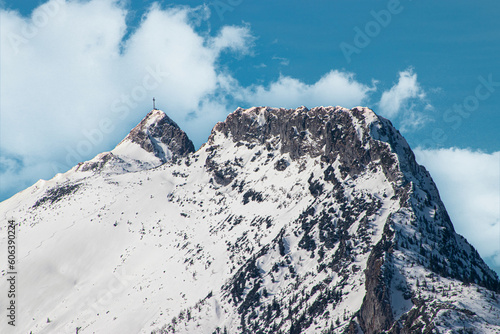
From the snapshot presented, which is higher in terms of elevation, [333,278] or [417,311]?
[333,278]

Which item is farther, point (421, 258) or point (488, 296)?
point (421, 258)

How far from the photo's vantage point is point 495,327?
159000 mm

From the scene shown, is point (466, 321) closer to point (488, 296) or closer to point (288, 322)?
point (488, 296)

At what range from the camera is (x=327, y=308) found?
7407 inches

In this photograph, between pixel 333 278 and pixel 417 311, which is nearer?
pixel 417 311

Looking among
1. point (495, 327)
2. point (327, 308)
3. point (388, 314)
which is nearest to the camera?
point (495, 327)

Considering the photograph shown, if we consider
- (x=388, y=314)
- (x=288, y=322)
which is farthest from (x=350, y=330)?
(x=288, y=322)

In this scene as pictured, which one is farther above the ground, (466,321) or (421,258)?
(421,258)

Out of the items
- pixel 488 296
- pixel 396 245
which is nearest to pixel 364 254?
pixel 396 245

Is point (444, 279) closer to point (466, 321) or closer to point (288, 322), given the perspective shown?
point (466, 321)

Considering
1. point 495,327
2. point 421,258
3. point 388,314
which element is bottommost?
point 495,327

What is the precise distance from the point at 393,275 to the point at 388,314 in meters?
12.4

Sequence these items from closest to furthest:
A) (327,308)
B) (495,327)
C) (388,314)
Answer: (495,327), (388,314), (327,308)

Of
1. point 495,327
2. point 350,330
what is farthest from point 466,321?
point 350,330
